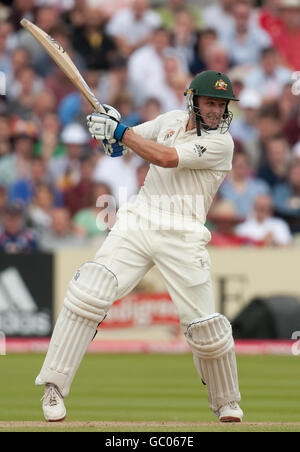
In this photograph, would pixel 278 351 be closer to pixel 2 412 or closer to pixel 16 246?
pixel 16 246

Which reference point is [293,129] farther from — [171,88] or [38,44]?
[38,44]

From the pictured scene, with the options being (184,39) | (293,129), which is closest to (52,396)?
(293,129)

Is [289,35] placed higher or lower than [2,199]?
higher

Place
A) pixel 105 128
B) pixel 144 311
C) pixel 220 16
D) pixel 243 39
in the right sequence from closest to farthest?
pixel 105 128 → pixel 144 311 → pixel 243 39 → pixel 220 16

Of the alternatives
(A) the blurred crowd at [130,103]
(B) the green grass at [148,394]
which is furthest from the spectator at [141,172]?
(B) the green grass at [148,394]

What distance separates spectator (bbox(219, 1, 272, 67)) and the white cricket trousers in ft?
29.2

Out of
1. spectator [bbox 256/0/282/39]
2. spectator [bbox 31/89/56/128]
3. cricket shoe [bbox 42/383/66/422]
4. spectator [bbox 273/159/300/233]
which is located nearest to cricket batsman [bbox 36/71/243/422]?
cricket shoe [bbox 42/383/66/422]

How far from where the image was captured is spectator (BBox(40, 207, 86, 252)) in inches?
498

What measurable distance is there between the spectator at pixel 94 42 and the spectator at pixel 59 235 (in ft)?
9.49

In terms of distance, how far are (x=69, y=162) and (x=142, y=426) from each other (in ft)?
25.5

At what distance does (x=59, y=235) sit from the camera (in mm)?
12711

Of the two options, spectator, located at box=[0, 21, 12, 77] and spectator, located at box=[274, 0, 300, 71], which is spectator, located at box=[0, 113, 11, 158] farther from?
spectator, located at box=[274, 0, 300, 71]

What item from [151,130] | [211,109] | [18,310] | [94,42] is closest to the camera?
[211,109]

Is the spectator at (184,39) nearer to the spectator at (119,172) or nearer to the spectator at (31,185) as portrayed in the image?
the spectator at (119,172)
